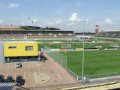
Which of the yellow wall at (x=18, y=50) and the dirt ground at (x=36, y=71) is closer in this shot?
the dirt ground at (x=36, y=71)

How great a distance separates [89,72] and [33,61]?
20.3 meters

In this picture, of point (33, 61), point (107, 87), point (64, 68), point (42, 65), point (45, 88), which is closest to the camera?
point (45, 88)

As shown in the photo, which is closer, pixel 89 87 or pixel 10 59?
pixel 89 87

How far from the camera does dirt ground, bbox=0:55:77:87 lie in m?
45.1

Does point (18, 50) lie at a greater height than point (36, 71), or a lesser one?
greater

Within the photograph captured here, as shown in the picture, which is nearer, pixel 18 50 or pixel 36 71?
pixel 36 71

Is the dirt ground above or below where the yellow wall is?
below

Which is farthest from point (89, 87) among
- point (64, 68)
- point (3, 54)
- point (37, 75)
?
point (3, 54)

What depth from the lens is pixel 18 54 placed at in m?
66.4

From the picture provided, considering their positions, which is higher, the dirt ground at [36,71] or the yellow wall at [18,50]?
the yellow wall at [18,50]

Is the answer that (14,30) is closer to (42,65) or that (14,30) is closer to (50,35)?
(50,35)

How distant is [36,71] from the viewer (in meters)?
54.6

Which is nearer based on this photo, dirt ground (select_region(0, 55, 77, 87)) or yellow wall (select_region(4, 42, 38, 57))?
dirt ground (select_region(0, 55, 77, 87))

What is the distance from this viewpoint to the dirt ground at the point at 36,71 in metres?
45.1
